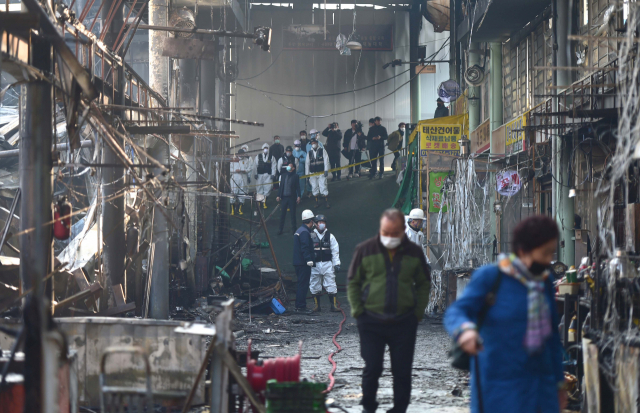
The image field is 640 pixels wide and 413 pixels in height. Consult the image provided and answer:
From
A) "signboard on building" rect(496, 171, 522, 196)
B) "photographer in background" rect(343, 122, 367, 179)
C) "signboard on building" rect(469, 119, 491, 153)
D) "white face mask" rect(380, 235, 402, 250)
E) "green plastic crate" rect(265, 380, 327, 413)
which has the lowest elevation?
"green plastic crate" rect(265, 380, 327, 413)

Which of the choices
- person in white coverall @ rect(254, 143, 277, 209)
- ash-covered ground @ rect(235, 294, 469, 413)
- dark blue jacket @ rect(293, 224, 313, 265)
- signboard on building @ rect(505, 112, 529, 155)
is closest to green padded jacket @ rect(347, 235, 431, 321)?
ash-covered ground @ rect(235, 294, 469, 413)

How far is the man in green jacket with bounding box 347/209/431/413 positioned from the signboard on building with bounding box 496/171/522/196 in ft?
34.6

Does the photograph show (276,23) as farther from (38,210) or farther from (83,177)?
(38,210)

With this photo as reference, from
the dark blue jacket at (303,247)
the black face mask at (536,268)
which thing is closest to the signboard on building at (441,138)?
the dark blue jacket at (303,247)

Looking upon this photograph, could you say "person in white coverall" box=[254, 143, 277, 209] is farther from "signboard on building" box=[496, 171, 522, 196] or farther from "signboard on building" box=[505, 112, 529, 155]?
"signboard on building" box=[496, 171, 522, 196]

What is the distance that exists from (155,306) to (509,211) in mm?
11862

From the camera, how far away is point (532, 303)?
12.7 feet

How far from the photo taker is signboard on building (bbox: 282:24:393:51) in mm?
32438

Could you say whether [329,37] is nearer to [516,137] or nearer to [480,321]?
[516,137]

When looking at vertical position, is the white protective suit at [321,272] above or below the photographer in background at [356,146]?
below

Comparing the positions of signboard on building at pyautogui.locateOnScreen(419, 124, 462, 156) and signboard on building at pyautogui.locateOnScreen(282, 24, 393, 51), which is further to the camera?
signboard on building at pyautogui.locateOnScreen(282, 24, 393, 51)

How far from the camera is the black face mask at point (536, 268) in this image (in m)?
3.91

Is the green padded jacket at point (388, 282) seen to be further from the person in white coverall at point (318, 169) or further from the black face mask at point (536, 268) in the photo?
the person in white coverall at point (318, 169)

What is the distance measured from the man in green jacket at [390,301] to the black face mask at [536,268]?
2.35m
